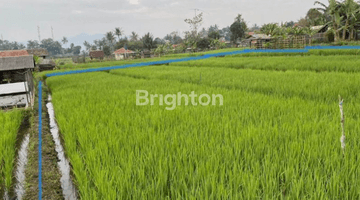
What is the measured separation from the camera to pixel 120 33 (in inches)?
2138

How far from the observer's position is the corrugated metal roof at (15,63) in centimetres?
606

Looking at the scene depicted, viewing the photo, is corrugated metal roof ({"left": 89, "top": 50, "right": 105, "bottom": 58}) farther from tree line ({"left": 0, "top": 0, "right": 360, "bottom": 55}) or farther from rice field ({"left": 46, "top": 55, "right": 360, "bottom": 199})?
rice field ({"left": 46, "top": 55, "right": 360, "bottom": 199})

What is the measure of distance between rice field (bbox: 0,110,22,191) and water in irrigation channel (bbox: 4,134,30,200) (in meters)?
0.07

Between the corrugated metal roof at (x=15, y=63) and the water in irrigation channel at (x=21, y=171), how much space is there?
3.37 meters

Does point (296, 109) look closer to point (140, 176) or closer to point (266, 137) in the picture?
point (266, 137)

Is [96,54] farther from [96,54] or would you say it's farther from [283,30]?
[283,30]

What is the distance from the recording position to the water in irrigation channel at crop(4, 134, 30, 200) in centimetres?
208

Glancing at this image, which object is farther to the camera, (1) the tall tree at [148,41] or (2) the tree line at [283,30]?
(1) the tall tree at [148,41]

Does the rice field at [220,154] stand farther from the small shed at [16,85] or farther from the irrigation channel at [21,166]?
the small shed at [16,85]

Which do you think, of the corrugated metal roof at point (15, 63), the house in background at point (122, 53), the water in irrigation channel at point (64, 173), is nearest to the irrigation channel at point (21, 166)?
the water in irrigation channel at point (64, 173)

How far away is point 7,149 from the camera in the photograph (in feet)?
8.81

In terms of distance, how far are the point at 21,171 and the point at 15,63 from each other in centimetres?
471

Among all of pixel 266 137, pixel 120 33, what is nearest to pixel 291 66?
pixel 266 137

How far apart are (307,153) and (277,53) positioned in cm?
1493
